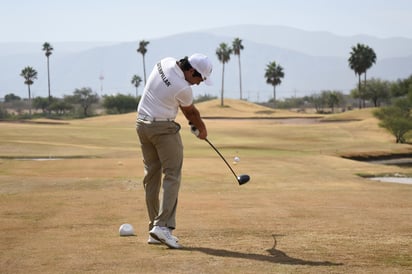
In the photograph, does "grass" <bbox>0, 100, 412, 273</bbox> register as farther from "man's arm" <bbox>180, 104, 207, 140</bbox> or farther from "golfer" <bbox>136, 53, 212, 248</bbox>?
"man's arm" <bbox>180, 104, 207, 140</bbox>

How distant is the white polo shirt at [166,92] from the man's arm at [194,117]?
104 millimetres

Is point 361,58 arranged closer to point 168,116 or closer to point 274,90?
point 274,90

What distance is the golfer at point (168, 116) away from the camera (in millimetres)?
9000

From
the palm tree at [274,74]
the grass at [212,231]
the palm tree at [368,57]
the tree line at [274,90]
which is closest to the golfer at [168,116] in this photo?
the grass at [212,231]

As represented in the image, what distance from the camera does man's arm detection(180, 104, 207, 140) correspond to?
9195mm

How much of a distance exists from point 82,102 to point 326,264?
16142cm

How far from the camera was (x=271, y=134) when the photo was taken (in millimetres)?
70688

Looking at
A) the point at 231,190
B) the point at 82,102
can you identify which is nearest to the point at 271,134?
the point at 231,190

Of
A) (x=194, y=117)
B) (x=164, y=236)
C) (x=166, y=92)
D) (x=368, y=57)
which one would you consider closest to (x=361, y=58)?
(x=368, y=57)

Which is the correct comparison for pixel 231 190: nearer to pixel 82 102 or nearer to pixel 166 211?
pixel 166 211

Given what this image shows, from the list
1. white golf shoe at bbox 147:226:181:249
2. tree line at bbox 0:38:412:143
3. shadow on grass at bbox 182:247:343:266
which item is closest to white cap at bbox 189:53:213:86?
white golf shoe at bbox 147:226:181:249

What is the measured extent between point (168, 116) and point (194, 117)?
0.33 metres

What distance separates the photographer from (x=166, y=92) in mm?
9031

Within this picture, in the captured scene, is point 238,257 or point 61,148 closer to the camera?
point 238,257
